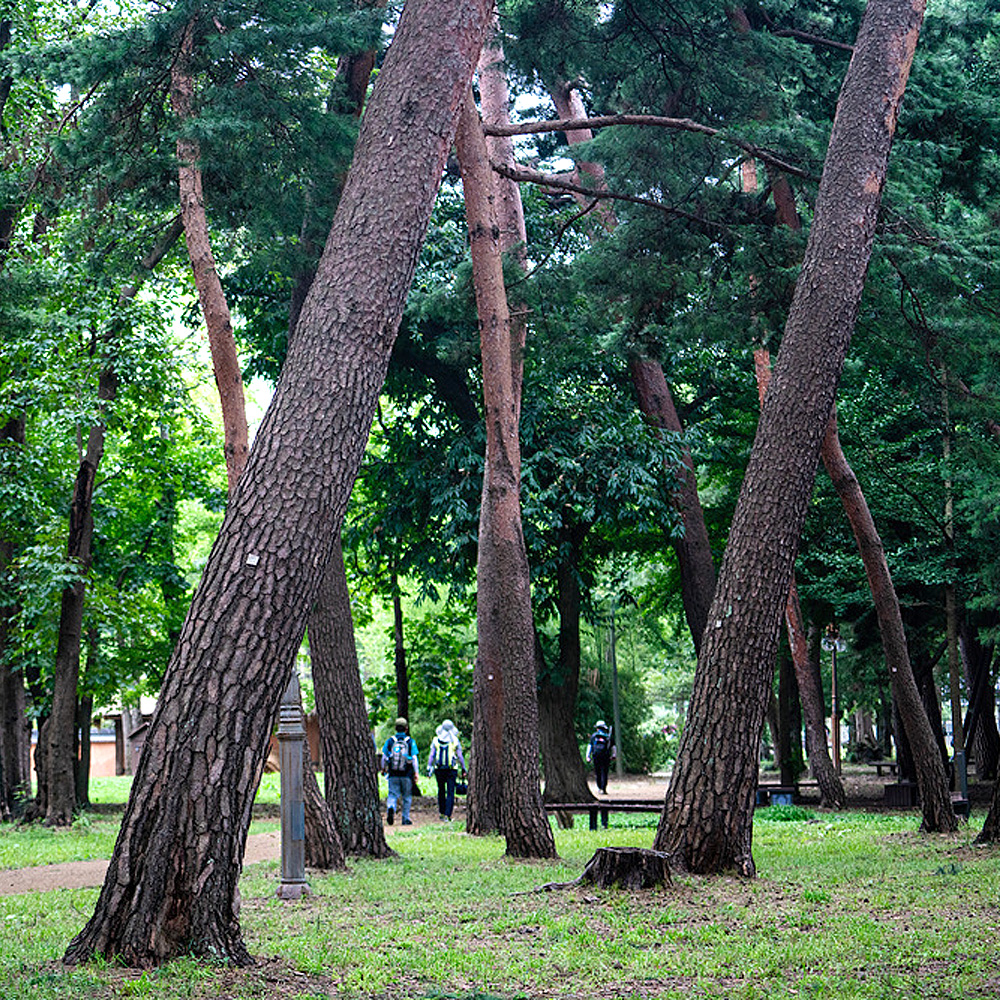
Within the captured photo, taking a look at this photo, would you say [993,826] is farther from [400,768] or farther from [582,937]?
[400,768]

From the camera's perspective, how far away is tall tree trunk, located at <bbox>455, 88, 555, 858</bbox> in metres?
11.8

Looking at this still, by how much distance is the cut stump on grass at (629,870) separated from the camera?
27.5 feet

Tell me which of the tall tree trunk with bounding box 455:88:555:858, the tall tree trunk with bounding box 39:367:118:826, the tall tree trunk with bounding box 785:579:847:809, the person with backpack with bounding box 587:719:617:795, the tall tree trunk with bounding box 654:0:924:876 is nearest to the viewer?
the tall tree trunk with bounding box 654:0:924:876

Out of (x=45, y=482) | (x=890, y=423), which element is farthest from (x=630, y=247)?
(x=45, y=482)

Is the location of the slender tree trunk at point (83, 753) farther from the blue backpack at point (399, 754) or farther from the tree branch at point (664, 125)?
the tree branch at point (664, 125)

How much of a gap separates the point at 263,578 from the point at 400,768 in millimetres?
15069

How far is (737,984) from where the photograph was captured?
5.46 metres

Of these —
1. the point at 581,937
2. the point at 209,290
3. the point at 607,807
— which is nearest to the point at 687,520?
the point at 607,807

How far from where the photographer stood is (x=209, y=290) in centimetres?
1005

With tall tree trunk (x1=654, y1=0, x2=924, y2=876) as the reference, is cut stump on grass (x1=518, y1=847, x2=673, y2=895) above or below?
below

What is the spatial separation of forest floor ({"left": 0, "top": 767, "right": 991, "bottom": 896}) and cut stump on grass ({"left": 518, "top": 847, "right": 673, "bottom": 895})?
3636 millimetres

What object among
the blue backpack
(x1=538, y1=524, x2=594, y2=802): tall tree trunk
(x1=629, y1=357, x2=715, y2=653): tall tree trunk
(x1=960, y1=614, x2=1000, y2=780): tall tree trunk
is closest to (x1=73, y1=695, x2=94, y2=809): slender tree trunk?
the blue backpack

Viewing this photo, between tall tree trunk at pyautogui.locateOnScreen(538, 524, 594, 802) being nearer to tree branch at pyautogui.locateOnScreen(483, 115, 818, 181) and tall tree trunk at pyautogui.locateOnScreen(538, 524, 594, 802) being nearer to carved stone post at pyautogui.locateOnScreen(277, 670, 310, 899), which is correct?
tree branch at pyautogui.locateOnScreen(483, 115, 818, 181)

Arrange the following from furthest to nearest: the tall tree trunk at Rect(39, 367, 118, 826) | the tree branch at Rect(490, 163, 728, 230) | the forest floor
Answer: the tall tree trunk at Rect(39, 367, 118, 826)
the tree branch at Rect(490, 163, 728, 230)
the forest floor
